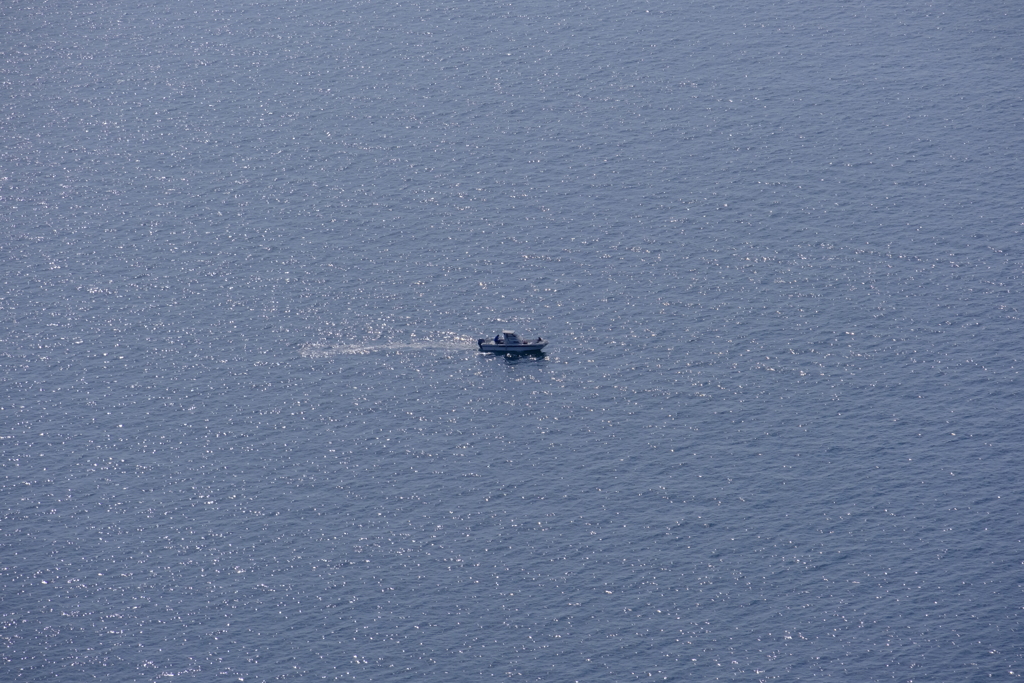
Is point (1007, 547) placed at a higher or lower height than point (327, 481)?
lower

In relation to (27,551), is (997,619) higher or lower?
lower

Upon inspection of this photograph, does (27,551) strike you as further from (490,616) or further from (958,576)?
(958,576)

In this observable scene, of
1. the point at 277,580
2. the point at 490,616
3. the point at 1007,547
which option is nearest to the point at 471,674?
the point at 490,616

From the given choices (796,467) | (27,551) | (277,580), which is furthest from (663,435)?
(27,551)

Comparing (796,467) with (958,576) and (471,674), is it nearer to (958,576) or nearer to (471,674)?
(958,576)

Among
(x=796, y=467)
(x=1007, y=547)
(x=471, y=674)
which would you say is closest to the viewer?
(x=471, y=674)

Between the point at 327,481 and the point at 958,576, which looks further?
the point at 327,481

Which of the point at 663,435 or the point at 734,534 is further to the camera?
the point at 663,435

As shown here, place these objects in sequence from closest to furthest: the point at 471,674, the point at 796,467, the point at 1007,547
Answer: the point at 471,674
the point at 1007,547
the point at 796,467
